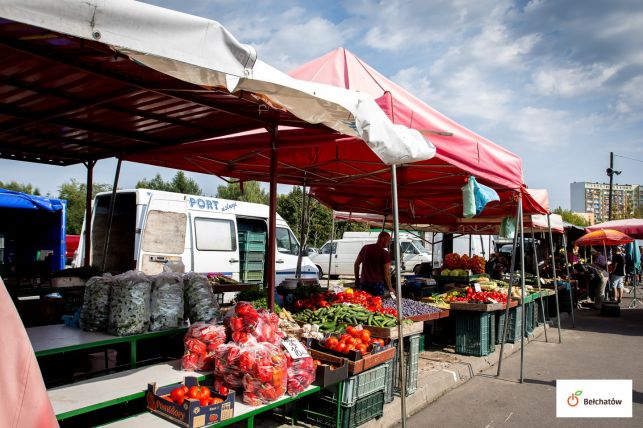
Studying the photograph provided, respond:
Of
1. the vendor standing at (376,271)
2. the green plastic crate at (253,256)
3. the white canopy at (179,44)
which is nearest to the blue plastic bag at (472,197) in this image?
the vendor standing at (376,271)

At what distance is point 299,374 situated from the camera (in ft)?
13.1

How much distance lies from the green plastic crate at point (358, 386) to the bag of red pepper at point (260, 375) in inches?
34.8

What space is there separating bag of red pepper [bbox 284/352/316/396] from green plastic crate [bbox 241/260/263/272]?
884 centimetres

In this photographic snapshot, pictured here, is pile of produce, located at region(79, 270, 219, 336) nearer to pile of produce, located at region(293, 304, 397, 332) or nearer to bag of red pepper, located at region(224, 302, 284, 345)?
bag of red pepper, located at region(224, 302, 284, 345)

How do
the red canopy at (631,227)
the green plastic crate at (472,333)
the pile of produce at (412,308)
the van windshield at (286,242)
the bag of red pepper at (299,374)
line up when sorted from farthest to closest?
the red canopy at (631,227) → the van windshield at (286,242) → the green plastic crate at (472,333) → the pile of produce at (412,308) → the bag of red pepper at (299,374)

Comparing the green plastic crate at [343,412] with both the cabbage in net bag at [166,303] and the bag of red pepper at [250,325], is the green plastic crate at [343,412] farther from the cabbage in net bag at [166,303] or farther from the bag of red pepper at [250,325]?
the cabbage in net bag at [166,303]

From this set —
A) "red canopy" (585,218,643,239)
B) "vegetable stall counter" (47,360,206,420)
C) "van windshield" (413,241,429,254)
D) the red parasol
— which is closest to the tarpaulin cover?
"vegetable stall counter" (47,360,206,420)

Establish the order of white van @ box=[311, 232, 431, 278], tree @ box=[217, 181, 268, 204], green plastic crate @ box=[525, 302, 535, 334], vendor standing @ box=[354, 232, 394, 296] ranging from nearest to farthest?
vendor standing @ box=[354, 232, 394, 296]
green plastic crate @ box=[525, 302, 535, 334]
white van @ box=[311, 232, 431, 278]
tree @ box=[217, 181, 268, 204]

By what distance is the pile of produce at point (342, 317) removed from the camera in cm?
561

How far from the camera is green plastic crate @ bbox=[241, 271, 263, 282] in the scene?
1273cm

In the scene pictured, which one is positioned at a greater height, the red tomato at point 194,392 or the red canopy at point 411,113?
the red canopy at point 411,113

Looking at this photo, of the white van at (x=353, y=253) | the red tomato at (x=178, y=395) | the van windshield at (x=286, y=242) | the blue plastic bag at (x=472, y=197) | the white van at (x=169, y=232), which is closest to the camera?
the red tomato at (x=178, y=395)

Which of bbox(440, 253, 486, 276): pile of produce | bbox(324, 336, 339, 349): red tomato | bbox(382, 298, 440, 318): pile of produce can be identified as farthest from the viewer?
bbox(440, 253, 486, 276): pile of produce

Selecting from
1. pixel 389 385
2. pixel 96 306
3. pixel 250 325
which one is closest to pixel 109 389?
pixel 96 306
